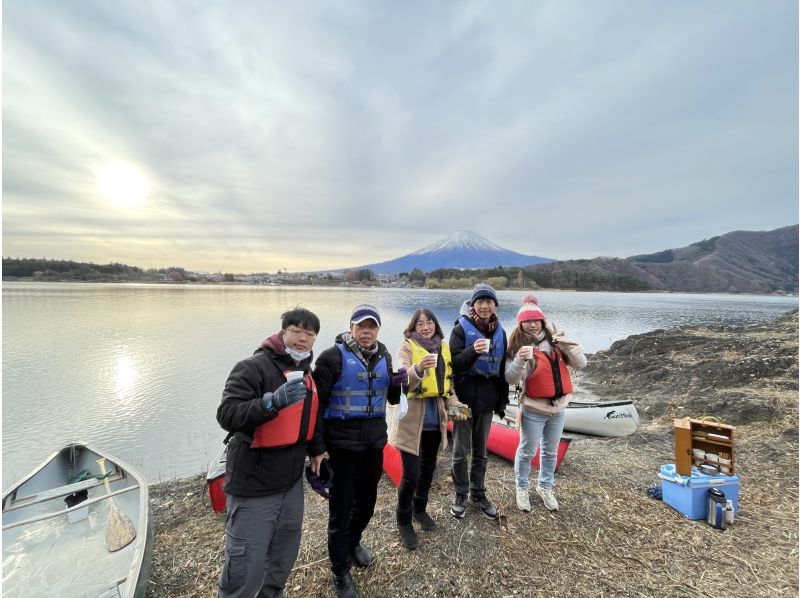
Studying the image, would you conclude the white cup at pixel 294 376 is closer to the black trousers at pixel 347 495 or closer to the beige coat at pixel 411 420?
the black trousers at pixel 347 495

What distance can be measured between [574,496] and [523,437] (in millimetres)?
1243

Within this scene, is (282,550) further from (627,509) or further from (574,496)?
(627,509)

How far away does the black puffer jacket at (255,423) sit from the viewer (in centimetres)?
222

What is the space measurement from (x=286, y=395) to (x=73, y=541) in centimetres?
466

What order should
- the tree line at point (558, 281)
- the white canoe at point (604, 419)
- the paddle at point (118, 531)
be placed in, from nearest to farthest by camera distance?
the paddle at point (118, 531), the white canoe at point (604, 419), the tree line at point (558, 281)

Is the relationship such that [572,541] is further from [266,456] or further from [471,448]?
[266,456]

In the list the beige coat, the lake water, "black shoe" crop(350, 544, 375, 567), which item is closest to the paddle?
"black shoe" crop(350, 544, 375, 567)

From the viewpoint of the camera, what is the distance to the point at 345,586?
2.90 meters

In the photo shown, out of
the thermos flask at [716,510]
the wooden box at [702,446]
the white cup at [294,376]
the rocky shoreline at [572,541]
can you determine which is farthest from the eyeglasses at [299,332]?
the thermos flask at [716,510]

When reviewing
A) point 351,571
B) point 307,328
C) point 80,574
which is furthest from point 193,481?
point 307,328

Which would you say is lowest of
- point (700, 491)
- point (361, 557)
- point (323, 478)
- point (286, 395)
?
point (361, 557)

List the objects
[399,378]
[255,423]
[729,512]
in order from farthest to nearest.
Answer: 1. [729,512]
2. [399,378]
3. [255,423]

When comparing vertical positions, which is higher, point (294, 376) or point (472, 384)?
point (294, 376)

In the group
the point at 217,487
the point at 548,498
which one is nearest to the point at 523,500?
the point at 548,498
